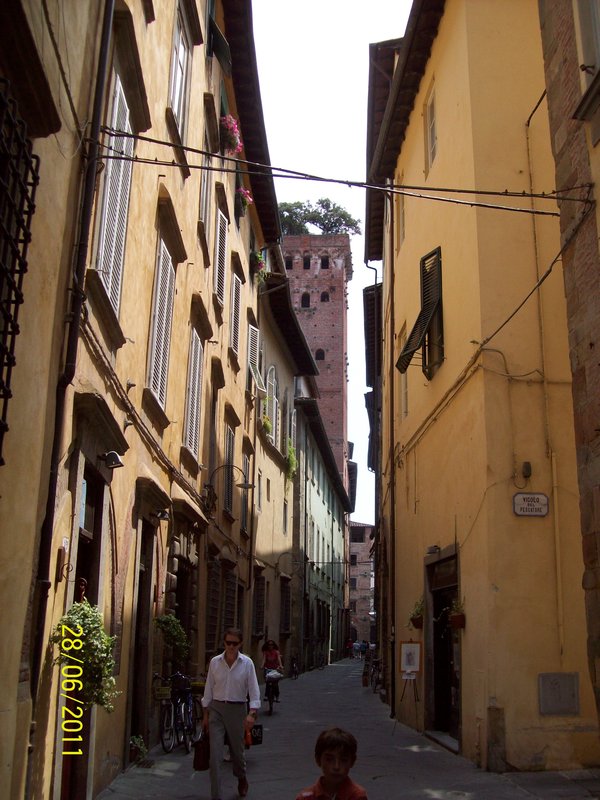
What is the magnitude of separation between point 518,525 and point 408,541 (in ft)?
19.0

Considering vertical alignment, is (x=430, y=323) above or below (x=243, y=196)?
below

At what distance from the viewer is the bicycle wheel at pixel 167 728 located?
33.6 ft

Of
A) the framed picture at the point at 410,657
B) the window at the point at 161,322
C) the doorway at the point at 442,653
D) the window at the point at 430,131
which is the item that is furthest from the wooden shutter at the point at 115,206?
the framed picture at the point at 410,657

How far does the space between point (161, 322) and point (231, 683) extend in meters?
4.35

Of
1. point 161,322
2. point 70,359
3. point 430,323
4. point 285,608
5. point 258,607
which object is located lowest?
point 258,607

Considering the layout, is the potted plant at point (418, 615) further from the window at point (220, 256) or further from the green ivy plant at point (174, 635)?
the window at point (220, 256)

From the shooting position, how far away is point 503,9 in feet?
37.2

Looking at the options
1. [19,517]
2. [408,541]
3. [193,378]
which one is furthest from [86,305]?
[408,541]

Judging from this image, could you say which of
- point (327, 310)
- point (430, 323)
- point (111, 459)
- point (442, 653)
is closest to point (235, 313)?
point (430, 323)

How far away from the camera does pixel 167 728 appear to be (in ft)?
34.7

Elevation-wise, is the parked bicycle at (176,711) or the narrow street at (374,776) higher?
the parked bicycle at (176,711)

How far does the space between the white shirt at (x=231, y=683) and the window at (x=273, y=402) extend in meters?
16.2

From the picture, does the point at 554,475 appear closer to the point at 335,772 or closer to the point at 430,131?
the point at 335,772

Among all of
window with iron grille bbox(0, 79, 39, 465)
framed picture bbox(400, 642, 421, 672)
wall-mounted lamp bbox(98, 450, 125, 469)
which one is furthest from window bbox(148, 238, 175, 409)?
framed picture bbox(400, 642, 421, 672)
